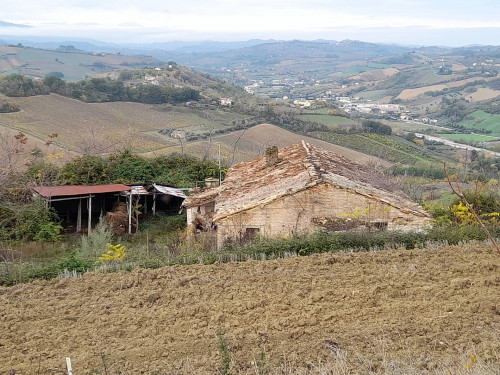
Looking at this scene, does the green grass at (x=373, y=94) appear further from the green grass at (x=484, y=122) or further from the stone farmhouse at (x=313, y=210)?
the stone farmhouse at (x=313, y=210)

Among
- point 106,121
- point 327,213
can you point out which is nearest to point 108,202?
point 327,213

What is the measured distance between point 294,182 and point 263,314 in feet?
24.9

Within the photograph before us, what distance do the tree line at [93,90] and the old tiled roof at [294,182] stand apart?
44.3 metres

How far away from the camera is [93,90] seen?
61.2 metres

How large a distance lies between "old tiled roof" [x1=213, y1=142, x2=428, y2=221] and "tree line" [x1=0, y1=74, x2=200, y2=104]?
145 ft

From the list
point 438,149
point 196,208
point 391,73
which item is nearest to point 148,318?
point 196,208

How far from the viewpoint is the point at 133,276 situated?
1011 centimetres

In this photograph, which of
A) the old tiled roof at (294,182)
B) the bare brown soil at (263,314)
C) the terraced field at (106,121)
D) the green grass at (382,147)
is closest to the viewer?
the bare brown soil at (263,314)

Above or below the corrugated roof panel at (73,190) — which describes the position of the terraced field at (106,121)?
below

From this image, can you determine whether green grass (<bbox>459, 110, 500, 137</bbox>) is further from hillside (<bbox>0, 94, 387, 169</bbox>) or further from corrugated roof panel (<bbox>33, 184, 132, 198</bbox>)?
corrugated roof panel (<bbox>33, 184, 132, 198</bbox>)

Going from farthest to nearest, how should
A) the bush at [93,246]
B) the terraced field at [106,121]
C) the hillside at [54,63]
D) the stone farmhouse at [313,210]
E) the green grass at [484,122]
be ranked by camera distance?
the hillside at [54,63], the green grass at [484,122], the terraced field at [106,121], the stone farmhouse at [313,210], the bush at [93,246]

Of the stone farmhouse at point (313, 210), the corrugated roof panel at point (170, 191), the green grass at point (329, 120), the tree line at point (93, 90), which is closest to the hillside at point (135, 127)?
the tree line at point (93, 90)

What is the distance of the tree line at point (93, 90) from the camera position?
55.2m

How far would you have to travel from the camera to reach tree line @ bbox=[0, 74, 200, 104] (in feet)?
181
